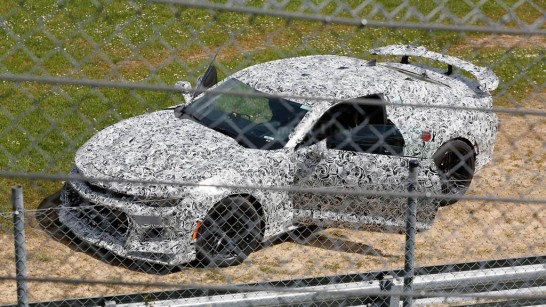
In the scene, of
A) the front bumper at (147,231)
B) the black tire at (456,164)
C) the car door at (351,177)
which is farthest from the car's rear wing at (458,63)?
the front bumper at (147,231)

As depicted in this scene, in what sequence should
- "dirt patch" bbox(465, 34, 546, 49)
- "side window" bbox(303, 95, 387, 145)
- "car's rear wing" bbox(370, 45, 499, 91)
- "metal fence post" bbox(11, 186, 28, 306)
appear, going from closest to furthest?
1. "dirt patch" bbox(465, 34, 546, 49)
2. "metal fence post" bbox(11, 186, 28, 306)
3. "side window" bbox(303, 95, 387, 145)
4. "car's rear wing" bbox(370, 45, 499, 91)

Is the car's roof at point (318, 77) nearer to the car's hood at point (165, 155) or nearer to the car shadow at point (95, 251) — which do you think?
the car's hood at point (165, 155)

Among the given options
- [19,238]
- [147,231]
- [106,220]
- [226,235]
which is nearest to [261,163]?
[226,235]

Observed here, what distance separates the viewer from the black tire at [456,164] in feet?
25.4

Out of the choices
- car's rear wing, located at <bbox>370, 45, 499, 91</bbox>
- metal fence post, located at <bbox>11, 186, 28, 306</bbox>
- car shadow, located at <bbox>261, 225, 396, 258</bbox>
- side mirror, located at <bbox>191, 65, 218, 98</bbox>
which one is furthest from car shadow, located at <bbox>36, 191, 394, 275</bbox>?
metal fence post, located at <bbox>11, 186, 28, 306</bbox>

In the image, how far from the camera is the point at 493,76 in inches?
358

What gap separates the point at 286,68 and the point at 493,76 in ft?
6.08

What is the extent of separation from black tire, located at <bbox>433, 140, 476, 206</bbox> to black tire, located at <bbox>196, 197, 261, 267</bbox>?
137cm

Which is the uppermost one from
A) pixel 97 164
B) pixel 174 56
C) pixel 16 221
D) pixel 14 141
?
pixel 174 56

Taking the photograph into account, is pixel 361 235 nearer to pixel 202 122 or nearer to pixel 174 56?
pixel 202 122

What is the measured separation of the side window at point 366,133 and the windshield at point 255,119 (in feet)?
1.04

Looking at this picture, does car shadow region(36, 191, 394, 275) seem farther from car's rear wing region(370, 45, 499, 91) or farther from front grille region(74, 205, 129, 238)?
car's rear wing region(370, 45, 499, 91)

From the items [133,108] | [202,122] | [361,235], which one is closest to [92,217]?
[202,122]

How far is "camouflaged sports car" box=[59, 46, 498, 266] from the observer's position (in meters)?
7.17
